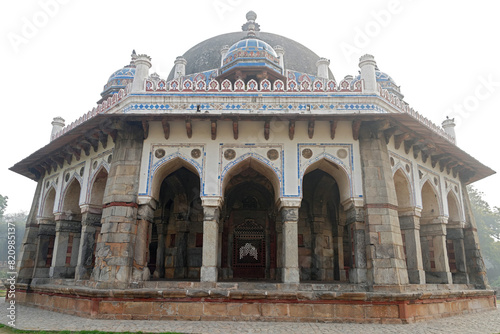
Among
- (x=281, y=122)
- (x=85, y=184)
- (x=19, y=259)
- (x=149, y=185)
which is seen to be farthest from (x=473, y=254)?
(x=19, y=259)

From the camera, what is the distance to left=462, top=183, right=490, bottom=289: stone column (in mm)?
12602

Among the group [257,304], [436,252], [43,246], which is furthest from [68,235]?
[436,252]

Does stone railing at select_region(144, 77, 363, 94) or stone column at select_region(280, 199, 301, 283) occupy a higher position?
stone railing at select_region(144, 77, 363, 94)

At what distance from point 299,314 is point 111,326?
3.94 meters

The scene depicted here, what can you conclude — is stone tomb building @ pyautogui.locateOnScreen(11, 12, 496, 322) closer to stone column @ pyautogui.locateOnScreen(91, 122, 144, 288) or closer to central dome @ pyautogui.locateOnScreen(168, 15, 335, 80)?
stone column @ pyautogui.locateOnScreen(91, 122, 144, 288)

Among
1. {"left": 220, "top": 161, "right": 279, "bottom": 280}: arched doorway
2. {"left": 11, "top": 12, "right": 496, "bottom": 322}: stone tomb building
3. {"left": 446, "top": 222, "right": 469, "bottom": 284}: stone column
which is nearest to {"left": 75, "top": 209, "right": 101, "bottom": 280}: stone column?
{"left": 11, "top": 12, "right": 496, "bottom": 322}: stone tomb building

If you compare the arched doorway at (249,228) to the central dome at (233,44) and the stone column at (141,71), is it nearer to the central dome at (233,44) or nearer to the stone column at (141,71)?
the stone column at (141,71)

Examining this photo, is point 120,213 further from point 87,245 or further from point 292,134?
point 292,134

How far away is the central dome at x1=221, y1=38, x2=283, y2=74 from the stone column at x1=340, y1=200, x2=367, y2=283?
5375 millimetres

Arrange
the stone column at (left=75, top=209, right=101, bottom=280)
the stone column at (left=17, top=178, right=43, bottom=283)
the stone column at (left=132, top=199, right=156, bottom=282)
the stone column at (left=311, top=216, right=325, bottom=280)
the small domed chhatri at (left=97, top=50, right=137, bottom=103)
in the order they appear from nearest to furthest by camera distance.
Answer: the stone column at (left=132, top=199, right=156, bottom=282) < the stone column at (left=75, top=209, right=101, bottom=280) < the stone column at (left=311, top=216, right=325, bottom=280) < the stone column at (left=17, top=178, right=43, bottom=283) < the small domed chhatri at (left=97, top=50, right=137, bottom=103)

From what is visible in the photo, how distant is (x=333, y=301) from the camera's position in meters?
8.51

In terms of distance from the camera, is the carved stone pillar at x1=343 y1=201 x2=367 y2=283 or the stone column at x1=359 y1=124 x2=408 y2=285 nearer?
the stone column at x1=359 y1=124 x2=408 y2=285

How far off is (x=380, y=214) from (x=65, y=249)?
962 cm

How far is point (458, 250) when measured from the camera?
13.0 metres
